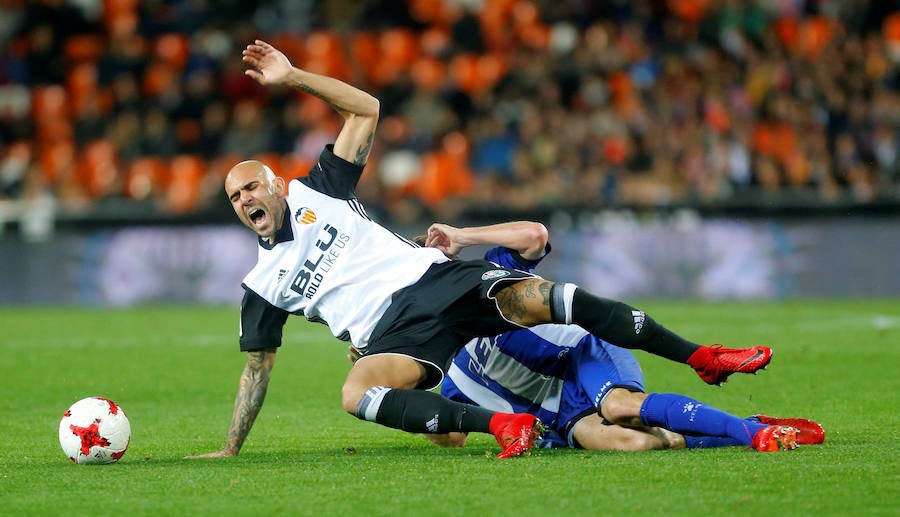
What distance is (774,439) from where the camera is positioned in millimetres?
5609

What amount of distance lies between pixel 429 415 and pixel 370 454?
66 centimetres

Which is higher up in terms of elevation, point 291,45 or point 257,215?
point 291,45

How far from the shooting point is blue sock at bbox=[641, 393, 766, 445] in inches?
225

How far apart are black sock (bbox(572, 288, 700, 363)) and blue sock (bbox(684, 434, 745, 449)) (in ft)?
1.26

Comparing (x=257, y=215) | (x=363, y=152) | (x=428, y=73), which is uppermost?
(x=428, y=73)

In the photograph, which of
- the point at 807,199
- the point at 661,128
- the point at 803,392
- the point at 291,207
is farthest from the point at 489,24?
the point at 291,207

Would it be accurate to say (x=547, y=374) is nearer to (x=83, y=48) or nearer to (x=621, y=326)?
(x=621, y=326)

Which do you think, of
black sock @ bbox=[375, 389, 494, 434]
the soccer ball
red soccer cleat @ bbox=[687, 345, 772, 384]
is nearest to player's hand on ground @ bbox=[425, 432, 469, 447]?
black sock @ bbox=[375, 389, 494, 434]

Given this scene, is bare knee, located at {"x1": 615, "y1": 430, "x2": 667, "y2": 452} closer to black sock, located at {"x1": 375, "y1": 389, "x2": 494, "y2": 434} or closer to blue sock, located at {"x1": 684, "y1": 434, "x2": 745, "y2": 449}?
blue sock, located at {"x1": 684, "y1": 434, "x2": 745, "y2": 449}

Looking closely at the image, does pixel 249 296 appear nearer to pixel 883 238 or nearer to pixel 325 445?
pixel 325 445

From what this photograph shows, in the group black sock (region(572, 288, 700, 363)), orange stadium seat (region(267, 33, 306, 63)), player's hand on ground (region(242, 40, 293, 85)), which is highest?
orange stadium seat (region(267, 33, 306, 63))

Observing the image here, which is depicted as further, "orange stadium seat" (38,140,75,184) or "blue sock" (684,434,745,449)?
"orange stadium seat" (38,140,75,184)

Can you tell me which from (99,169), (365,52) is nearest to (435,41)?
(365,52)

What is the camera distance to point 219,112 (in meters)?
18.6
